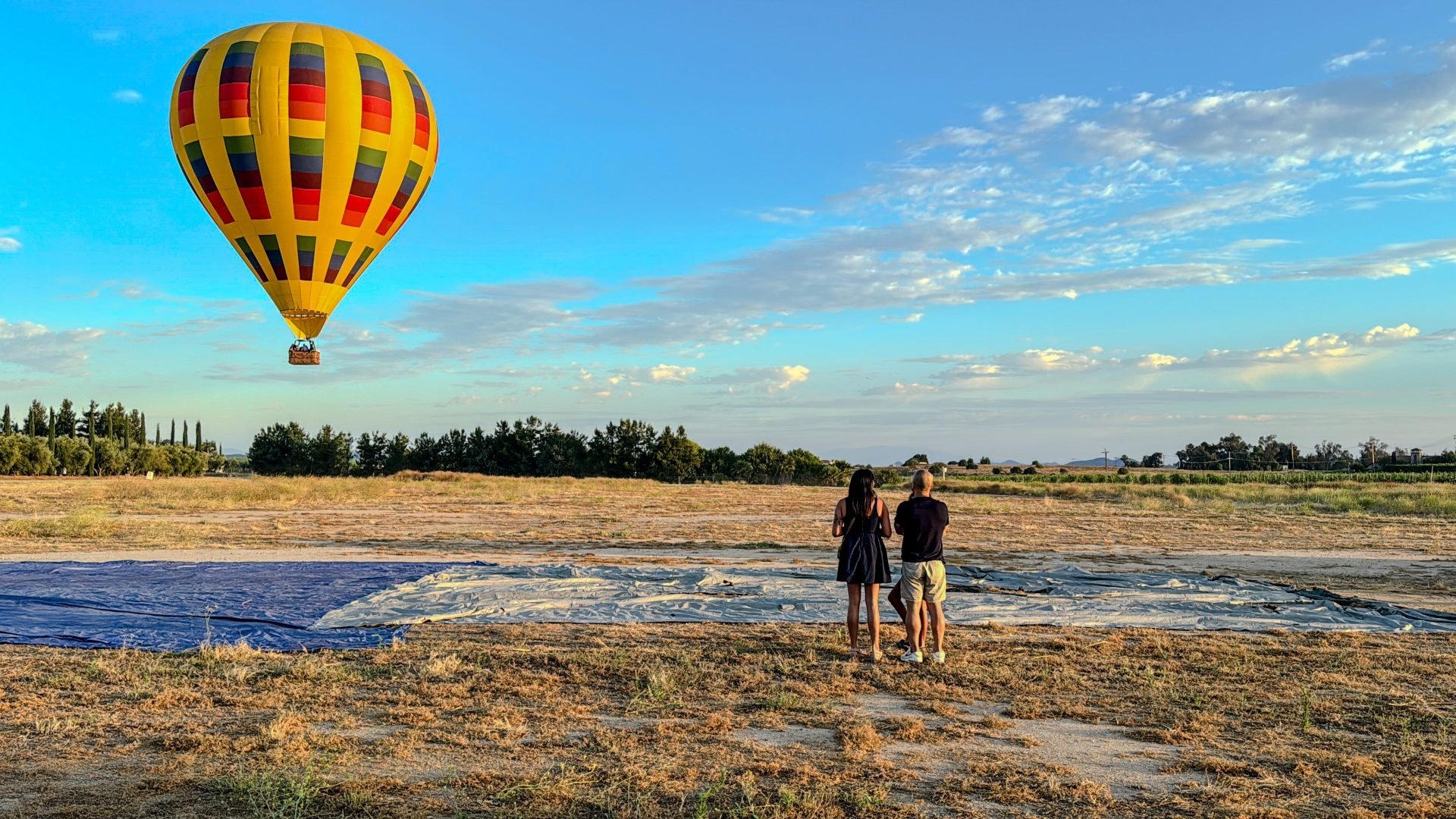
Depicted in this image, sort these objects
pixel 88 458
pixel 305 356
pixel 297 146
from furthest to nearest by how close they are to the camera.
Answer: pixel 88 458, pixel 305 356, pixel 297 146

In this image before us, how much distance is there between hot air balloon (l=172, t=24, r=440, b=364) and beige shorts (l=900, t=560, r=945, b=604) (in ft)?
48.5

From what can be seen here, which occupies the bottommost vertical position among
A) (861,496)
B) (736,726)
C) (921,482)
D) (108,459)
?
(736,726)

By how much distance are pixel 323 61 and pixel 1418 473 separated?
78.9 meters

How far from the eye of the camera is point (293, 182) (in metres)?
18.2

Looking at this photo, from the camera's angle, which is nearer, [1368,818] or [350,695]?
[1368,818]

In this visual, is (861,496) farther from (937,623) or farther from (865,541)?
(937,623)

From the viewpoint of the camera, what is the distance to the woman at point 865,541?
7.93 m

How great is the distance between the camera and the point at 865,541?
793 cm

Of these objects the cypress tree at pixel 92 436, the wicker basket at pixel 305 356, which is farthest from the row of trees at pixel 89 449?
the wicker basket at pixel 305 356

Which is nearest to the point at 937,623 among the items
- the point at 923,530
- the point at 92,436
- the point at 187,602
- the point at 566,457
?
the point at 923,530

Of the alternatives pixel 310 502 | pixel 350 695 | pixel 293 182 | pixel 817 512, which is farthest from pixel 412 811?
pixel 310 502

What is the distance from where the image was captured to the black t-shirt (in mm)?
7809

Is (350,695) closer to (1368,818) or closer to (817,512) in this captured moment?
(1368,818)

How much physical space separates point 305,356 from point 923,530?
17.0 metres
